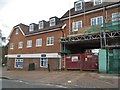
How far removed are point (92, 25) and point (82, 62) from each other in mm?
5354

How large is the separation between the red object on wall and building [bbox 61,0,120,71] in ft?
6.20

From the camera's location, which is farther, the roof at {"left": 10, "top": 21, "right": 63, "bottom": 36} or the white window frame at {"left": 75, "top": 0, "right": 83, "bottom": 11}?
the roof at {"left": 10, "top": 21, "right": 63, "bottom": 36}

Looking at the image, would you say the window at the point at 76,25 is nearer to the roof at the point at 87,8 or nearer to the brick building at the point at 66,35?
the brick building at the point at 66,35

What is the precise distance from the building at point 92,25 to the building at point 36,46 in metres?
1.80

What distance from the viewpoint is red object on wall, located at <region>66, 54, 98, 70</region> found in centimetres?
2791

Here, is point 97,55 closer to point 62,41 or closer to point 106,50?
point 106,50

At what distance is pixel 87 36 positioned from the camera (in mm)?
28781

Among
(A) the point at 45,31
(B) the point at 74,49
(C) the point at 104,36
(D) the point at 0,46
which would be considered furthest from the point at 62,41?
(D) the point at 0,46

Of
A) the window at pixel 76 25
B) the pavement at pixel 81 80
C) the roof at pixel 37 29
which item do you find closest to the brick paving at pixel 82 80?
the pavement at pixel 81 80

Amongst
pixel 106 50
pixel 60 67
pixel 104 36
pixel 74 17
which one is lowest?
pixel 60 67

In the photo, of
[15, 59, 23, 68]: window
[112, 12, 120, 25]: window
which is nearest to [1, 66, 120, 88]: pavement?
[112, 12, 120, 25]: window

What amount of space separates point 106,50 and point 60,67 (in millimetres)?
10368

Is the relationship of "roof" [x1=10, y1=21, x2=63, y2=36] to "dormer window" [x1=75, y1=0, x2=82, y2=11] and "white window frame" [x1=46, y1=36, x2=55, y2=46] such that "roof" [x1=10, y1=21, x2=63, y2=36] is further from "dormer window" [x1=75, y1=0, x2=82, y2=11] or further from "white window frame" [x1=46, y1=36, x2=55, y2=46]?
"dormer window" [x1=75, y1=0, x2=82, y2=11]

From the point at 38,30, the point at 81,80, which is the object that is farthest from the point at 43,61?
the point at 81,80
